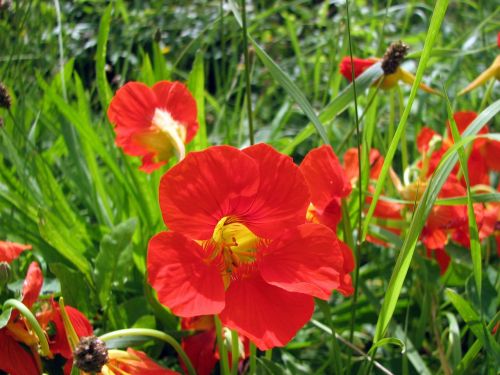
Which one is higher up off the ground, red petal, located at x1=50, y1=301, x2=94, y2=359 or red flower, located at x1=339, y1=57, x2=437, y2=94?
red flower, located at x1=339, y1=57, x2=437, y2=94

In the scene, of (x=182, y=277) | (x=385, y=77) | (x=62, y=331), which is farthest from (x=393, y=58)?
(x=62, y=331)

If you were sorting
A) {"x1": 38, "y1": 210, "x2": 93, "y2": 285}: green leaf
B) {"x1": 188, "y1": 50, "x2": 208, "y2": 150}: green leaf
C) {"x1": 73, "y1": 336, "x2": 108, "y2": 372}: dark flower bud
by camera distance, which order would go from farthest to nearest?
1. {"x1": 188, "y1": 50, "x2": 208, "y2": 150}: green leaf
2. {"x1": 38, "y1": 210, "x2": 93, "y2": 285}: green leaf
3. {"x1": 73, "y1": 336, "x2": 108, "y2": 372}: dark flower bud

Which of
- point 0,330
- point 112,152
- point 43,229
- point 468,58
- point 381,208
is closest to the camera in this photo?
point 0,330

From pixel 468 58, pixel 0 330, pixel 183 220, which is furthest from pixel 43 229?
pixel 468 58

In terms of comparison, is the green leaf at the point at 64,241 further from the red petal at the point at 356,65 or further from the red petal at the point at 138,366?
the red petal at the point at 356,65

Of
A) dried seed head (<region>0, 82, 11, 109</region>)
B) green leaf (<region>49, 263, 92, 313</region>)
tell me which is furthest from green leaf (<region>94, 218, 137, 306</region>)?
dried seed head (<region>0, 82, 11, 109</region>)

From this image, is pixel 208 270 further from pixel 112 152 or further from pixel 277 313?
pixel 112 152

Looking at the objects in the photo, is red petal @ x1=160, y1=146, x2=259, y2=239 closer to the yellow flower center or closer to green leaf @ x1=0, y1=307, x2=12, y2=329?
the yellow flower center
